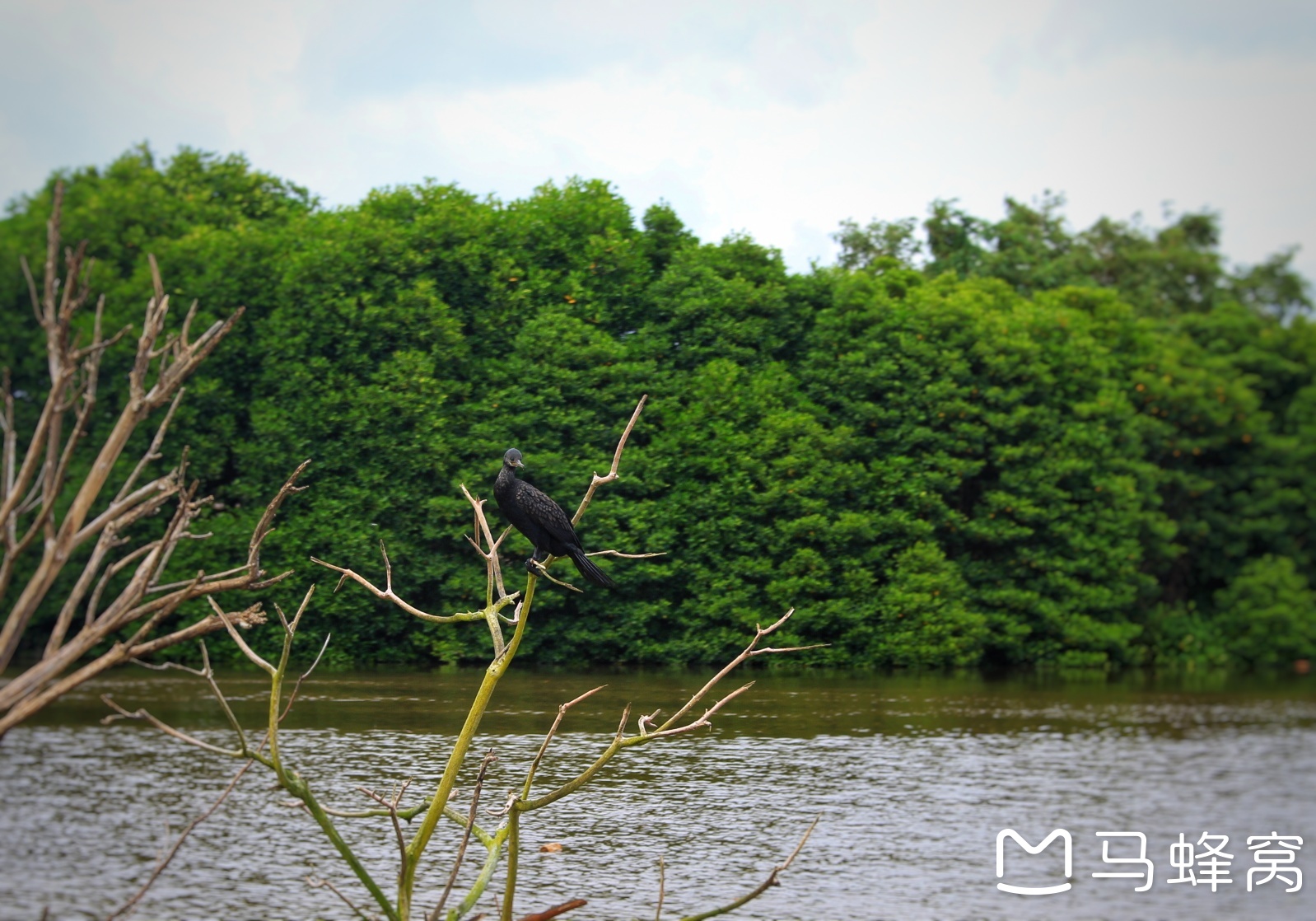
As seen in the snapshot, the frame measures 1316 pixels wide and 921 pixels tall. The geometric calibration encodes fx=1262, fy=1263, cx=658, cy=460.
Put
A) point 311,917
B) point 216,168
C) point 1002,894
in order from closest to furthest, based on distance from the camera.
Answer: point 311,917 → point 1002,894 → point 216,168

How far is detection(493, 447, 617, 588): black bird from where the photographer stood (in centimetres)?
806

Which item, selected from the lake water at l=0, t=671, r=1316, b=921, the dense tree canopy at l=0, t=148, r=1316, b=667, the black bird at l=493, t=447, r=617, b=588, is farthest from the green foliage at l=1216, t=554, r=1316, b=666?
the black bird at l=493, t=447, r=617, b=588

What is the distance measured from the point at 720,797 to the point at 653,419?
47.2ft

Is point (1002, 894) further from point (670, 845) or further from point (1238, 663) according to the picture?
point (1238, 663)

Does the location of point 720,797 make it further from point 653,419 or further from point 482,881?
point 653,419

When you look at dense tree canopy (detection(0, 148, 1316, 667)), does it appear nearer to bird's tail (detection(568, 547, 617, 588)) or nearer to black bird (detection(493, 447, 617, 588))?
black bird (detection(493, 447, 617, 588))

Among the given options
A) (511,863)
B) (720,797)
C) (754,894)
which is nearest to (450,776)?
(511,863)

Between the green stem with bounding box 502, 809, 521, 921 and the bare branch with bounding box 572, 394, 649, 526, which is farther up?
the bare branch with bounding box 572, 394, 649, 526

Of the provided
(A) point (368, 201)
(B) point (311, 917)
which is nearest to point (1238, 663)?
(A) point (368, 201)

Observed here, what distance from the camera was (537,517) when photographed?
26.8 feet

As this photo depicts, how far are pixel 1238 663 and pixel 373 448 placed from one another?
24.6 meters

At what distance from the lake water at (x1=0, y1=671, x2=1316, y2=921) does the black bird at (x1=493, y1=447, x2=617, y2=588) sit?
16.2ft

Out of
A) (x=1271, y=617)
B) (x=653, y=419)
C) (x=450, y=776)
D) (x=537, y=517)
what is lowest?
(x=450, y=776)

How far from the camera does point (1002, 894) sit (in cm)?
1466
